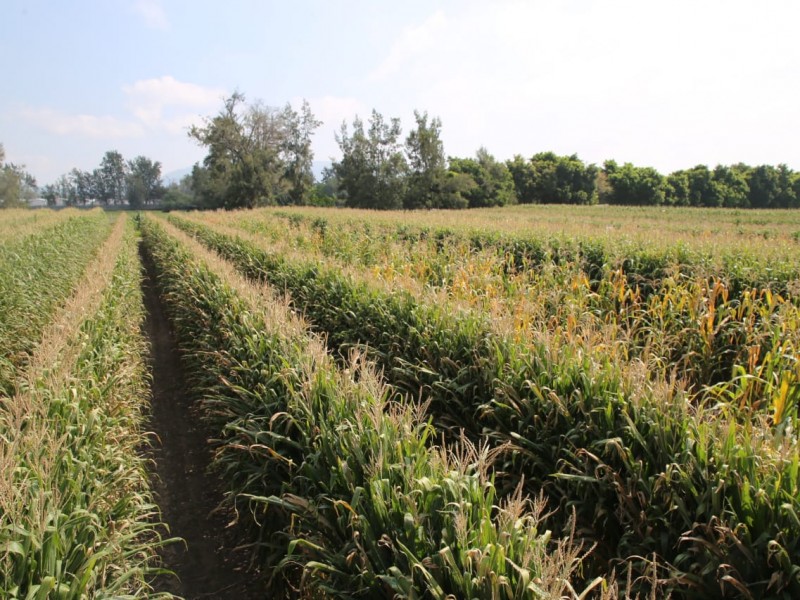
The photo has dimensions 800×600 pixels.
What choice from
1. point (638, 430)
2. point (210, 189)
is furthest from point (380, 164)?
point (638, 430)

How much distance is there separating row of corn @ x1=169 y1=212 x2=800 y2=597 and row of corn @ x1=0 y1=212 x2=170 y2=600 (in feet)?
7.58

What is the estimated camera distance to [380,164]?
5747 centimetres

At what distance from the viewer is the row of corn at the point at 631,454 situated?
2389 mm

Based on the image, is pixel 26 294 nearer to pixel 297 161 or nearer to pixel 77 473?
pixel 77 473

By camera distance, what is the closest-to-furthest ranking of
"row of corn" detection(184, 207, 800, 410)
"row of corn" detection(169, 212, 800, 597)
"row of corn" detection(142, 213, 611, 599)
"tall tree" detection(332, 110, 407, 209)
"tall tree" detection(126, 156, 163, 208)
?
"row of corn" detection(142, 213, 611, 599) < "row of corn" detection(169, 212, 800, 597) < "row of corn" detection(184, 207, 800, 410) < "tall tree" detection(332, 110, 407, 209) < "tall tree" detection(126, 156, 163, 208)

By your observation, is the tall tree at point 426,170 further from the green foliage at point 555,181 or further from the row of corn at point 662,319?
the row of corn at point 662,319

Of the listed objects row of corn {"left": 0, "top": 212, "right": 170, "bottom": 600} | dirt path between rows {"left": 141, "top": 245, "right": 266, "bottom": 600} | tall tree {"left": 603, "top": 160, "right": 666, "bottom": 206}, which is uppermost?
tall tree {"left": 603, "top": 160, "right": 666, "bottom": 206}

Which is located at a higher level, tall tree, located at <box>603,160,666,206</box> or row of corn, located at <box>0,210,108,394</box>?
tall tree, located at <box>603,160,666,206</box>

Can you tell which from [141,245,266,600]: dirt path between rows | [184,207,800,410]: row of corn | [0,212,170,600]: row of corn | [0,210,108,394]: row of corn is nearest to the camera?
[0,212,170,600]: row of corn

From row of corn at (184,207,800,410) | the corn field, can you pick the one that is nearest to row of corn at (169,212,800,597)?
the corn field

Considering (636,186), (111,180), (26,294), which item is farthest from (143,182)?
(26,294)

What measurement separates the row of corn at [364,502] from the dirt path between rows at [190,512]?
0.40m

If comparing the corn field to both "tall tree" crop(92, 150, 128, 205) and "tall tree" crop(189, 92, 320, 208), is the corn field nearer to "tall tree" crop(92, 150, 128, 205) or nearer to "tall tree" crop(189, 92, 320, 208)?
"tall tree" crop(189, 92, 320, 208)

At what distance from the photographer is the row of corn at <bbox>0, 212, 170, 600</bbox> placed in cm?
227
